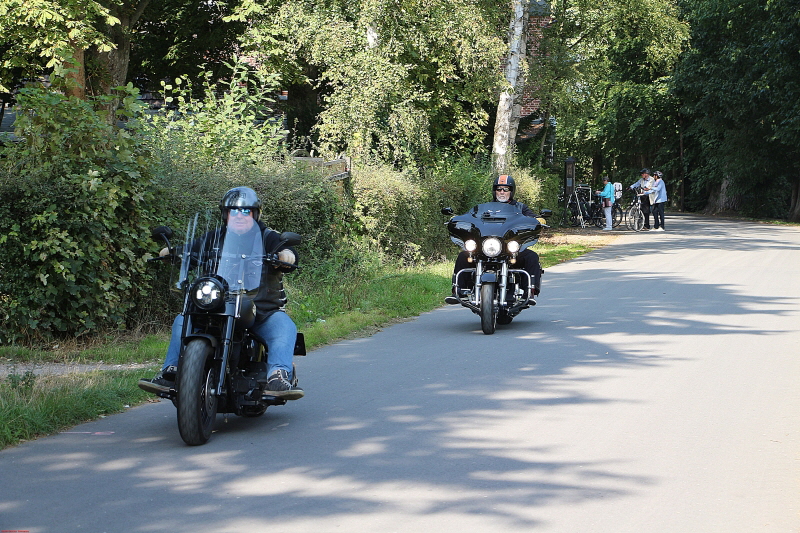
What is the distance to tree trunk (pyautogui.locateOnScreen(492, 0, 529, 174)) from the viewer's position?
29.5 meters

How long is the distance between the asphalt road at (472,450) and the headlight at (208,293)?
0.90 m

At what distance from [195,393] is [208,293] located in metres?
0.64

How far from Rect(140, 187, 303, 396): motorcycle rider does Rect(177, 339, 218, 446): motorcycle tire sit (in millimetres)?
338

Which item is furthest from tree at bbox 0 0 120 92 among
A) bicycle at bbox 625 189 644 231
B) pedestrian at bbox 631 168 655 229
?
bicycle at bbox 625 189 644 231

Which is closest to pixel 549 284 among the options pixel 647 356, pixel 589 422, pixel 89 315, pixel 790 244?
pixel 647 356

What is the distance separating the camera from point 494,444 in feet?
21.0

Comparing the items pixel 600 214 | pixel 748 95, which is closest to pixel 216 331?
pixel 600 214

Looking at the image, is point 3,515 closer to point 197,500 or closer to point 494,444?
point 197,500

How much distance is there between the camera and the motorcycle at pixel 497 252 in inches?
467

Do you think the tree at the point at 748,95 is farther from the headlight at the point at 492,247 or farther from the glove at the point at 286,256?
the glove at the point at 286,256

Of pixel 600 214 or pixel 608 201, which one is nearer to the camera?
pixel 608 201

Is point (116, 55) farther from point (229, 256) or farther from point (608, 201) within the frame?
point (229, 256)

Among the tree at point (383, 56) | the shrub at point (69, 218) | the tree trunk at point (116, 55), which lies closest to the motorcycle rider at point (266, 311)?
the shrub at point (69, 218)

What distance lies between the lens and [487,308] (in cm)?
1144
